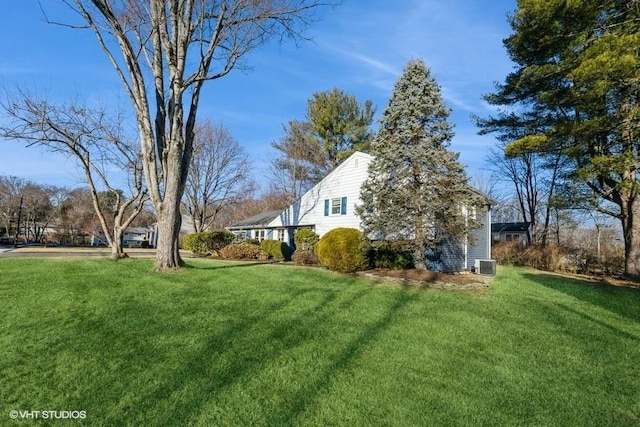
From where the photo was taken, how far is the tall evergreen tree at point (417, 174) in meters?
11.3

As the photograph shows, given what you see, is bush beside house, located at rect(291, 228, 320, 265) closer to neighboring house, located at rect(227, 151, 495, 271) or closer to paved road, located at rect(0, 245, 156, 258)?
neighboring house, located at rect(227, 151, 495, 271)

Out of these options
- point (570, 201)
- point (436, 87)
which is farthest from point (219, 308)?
point (570, 201)

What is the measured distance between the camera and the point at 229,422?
2885 millimetres

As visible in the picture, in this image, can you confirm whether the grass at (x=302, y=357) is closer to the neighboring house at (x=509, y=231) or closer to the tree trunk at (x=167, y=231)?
the tree trunk at (x=167, y=231)

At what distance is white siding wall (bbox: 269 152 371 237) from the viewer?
1773 cm

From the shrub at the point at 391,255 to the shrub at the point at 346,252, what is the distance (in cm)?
48

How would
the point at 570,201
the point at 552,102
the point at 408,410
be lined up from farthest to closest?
the point at 570,201 < the point at 552,102 < the point at 408,410

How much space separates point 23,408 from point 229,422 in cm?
171

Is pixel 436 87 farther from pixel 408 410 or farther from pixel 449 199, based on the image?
pixel 408 410

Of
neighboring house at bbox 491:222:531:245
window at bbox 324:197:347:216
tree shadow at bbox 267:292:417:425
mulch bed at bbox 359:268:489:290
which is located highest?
window at bbox 324:197:347:216

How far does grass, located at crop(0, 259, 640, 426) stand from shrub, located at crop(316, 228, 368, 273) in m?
3.88

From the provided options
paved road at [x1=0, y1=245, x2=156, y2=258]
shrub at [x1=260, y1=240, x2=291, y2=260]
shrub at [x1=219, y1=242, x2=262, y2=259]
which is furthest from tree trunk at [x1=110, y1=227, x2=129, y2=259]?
shrub at [x1=260, y1=240, x2=291, y2=260]

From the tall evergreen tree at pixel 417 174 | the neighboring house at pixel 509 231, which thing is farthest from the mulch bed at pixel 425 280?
the neighboring house at pixel 509 231

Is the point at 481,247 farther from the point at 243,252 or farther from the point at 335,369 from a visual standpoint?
the point at 335,369
